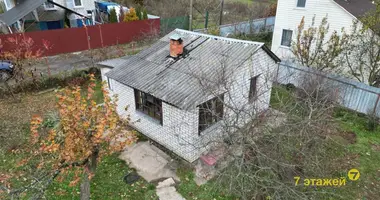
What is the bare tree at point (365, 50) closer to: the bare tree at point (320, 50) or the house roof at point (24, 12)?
the bare tree at point (320, 50)

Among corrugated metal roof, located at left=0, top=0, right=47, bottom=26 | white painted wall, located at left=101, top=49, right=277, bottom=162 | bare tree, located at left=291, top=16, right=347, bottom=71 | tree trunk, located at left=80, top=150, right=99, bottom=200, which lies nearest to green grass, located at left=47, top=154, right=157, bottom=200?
tree trunk, located at left=80, top=150, right=99, bottom=200

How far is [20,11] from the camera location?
2288 centimetres

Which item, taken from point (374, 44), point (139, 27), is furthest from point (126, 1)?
point (374, 44)

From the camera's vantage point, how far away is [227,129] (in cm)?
663

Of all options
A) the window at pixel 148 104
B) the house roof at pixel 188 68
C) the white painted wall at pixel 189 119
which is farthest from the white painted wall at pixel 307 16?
the window at pixel 148 104

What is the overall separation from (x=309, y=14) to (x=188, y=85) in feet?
43.6

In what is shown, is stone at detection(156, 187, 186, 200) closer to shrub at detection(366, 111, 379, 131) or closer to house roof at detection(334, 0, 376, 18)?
shrub at detection(366, 111, 379, 131)

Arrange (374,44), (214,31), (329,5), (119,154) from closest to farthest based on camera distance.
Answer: (119,154)
(374,44)
(329,5)
(214,31)

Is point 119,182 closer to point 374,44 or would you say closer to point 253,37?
point 374,44

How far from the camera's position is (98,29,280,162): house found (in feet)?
28.5

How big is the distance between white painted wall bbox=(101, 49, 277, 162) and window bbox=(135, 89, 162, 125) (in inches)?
6.8

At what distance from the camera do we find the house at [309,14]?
16.4 m

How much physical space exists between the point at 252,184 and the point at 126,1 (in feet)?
120

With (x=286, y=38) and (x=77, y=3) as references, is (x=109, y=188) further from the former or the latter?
(x=77, y=3)
